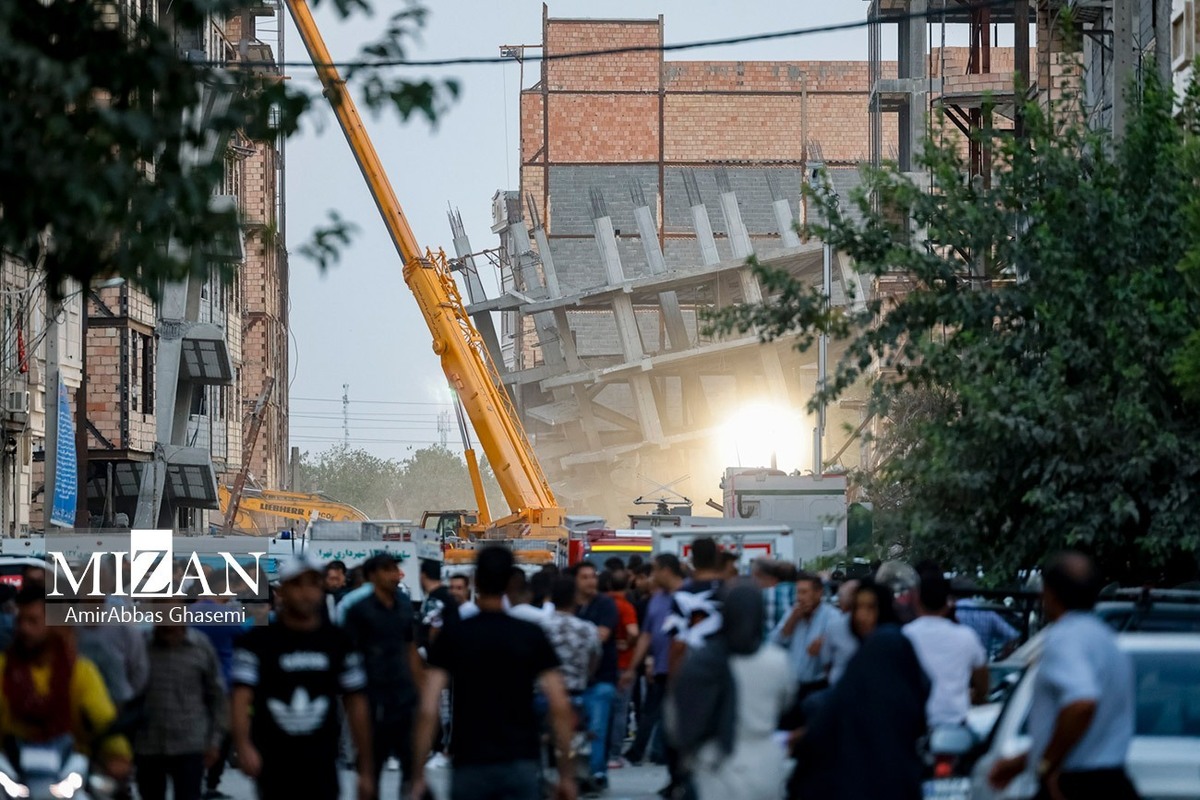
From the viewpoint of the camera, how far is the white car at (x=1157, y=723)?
7.74 meters

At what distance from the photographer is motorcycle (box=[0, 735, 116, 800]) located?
8148mm

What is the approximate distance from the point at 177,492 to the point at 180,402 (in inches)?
124

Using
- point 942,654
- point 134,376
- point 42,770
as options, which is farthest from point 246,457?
point 42,770

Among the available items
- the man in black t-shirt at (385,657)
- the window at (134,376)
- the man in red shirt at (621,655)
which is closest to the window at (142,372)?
the window at (134,376)

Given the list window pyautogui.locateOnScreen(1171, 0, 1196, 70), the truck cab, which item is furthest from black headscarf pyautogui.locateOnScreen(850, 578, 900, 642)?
the truck cab

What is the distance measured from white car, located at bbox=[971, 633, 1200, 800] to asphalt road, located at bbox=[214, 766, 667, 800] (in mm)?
6516

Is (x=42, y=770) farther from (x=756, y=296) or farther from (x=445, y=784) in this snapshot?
(x=756, y=296)

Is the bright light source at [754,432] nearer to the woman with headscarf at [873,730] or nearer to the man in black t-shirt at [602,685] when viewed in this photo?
the man in black t-shirt at [602,685]

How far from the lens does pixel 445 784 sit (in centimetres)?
1538

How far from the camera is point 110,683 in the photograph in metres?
9.73

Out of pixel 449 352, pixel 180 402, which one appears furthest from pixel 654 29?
pixel 449 352

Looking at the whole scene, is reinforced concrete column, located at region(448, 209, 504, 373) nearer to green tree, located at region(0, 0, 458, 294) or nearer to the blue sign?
the blue sign

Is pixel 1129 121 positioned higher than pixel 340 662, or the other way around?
pixel 1129 121

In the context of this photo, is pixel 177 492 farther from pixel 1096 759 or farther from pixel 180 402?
pixel 1096 759
